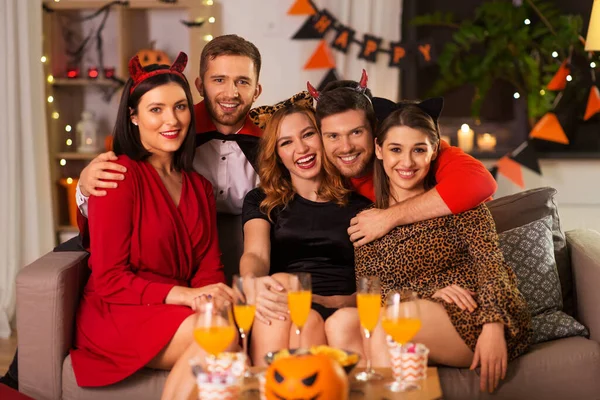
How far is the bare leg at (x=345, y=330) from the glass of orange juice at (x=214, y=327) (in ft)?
1.91

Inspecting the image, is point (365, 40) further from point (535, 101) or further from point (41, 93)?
point (41, 93)

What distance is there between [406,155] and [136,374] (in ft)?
3.50

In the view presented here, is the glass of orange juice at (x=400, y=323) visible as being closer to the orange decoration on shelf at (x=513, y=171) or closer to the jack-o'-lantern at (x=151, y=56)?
the orange decoration on shelf at (x=513, y=171)

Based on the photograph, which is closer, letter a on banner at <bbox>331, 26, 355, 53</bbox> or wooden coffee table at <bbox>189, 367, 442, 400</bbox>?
wooden coffee table at <bbox>189, 367, 442, 400</bbox>

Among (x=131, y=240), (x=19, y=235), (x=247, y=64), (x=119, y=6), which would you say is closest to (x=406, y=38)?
(x=119, y=6)

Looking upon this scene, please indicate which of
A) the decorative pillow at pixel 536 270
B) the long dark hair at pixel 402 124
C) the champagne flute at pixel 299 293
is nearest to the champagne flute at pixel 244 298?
the champagne flute at pixel 299 293

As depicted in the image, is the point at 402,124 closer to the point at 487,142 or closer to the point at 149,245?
the point at 149,245

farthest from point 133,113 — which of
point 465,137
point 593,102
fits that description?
point 593,102

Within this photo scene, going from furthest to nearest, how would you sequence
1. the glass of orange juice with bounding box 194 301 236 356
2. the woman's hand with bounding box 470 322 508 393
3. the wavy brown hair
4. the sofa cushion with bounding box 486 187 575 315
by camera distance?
1. the sofa cushion with bounding box 486 187 575 315
2. the wavy brown hair
3. the woman's hand with bounding box 470 322 508 393
4. the glass of orange juice with bounding box 194 301 236 356

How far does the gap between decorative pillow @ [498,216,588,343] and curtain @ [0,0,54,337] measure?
9.13 ft

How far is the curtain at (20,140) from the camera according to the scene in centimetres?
465

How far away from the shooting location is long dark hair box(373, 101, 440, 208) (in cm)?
273

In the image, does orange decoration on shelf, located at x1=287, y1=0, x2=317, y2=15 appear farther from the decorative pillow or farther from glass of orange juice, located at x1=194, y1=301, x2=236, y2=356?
glass of orange juice, located at x1=194, y1=301, x2=236, y2=356

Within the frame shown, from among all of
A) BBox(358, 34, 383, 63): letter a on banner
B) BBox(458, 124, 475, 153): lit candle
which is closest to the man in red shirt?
BBox(358, 34, 383, 63): letter a on banner
